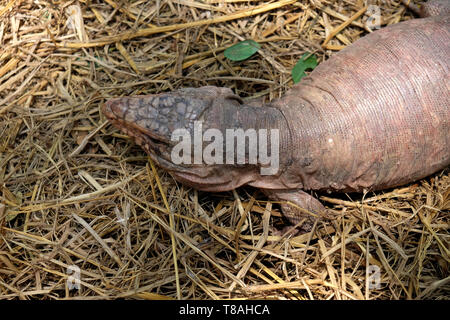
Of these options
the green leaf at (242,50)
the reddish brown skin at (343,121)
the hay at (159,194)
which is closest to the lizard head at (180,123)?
the reddish brown skin at (343,121)

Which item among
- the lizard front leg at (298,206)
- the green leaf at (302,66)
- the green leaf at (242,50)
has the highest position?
the green leaf at (242,50)

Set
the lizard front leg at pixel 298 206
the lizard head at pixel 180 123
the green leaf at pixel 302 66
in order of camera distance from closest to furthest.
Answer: the lizard head at pixel 180 123 < the lizard front leg at pixel 298 206 < the green leaf at pixel 302 66

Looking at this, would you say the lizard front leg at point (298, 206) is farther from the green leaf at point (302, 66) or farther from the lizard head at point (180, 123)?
the green leaf at point (302, 66)

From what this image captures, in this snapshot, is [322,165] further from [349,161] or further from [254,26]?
[254,26]

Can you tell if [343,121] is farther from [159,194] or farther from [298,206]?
[159,194]

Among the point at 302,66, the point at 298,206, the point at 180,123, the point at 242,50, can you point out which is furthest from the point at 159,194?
the point at 302,66

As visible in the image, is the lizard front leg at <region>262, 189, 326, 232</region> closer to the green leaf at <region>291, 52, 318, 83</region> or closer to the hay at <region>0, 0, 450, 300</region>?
the hay at <region>0, 0, 450, 300</region>
